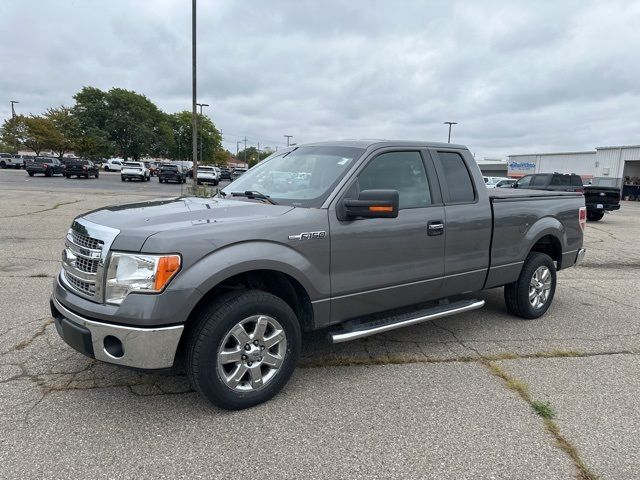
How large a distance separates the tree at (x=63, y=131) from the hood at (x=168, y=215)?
257 ft

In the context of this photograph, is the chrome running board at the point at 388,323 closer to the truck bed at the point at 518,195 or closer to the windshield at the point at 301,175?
the windshield at the point at 301,175

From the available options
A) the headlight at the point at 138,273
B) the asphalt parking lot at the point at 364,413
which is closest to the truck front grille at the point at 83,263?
the headlight at the point at 138,273

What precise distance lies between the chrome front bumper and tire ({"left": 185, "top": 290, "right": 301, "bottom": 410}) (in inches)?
6.1

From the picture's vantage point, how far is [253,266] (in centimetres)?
309

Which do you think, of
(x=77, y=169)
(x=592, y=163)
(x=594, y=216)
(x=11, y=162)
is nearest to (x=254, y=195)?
(x=594, y=216)

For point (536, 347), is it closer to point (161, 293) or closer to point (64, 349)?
point (161, 293)

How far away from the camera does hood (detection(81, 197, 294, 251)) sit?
2881mm

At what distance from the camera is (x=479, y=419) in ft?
10.3

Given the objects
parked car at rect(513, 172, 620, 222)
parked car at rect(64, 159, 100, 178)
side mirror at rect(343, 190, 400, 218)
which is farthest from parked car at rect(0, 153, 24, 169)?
side mirror at rect(343, 190, 400, 218)

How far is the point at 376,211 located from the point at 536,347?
2343 millimetres

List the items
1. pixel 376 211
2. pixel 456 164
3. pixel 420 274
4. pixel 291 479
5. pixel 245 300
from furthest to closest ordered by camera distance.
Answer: pixel 456 164 → pixel 420 274 → pixel 376 211 → pixel 245 300 → pixel 291 479

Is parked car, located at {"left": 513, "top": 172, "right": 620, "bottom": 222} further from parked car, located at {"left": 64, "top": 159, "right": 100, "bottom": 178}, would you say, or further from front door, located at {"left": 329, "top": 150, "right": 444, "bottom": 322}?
parked car, located at {"left": 64, "top": 159, "right": 100, "bottom": 178}

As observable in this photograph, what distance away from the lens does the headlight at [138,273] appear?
9.13 ft

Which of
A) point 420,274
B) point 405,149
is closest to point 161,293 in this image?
point 420,274
